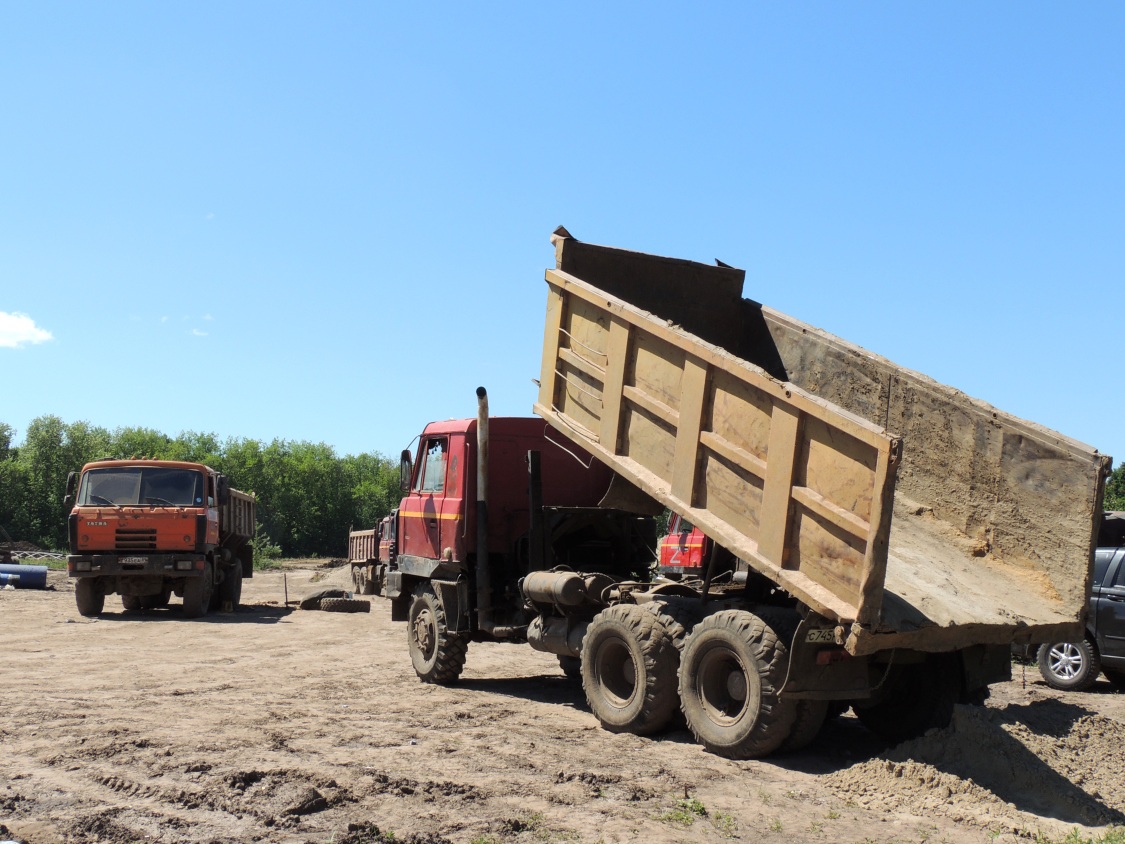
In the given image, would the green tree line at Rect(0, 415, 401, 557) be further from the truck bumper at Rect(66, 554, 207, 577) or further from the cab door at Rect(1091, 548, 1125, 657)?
the cab door at Rect(1091, 548, 1125, 657)

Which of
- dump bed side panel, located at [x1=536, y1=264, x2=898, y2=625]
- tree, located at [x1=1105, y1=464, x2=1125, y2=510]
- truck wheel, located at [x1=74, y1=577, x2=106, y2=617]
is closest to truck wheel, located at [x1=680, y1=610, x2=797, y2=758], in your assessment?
dump bed side panel, located at [x1=536, y1=264, x2=898, y2=625]

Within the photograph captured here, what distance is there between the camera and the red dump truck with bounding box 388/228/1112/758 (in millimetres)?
6426

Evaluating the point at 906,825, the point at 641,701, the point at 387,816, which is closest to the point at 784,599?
the point at 641,701

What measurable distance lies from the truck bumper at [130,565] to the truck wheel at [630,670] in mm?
12160

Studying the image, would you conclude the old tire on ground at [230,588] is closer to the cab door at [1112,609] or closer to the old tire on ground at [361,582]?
the old tire on ground at [361,582]

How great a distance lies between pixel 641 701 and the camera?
305 inches

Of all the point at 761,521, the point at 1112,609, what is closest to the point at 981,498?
the point at 761,521

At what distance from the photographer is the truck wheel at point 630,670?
7.68m

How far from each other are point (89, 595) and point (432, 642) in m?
11.0

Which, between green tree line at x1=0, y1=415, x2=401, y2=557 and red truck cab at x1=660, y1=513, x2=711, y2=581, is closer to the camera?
red truck cab at x1=660, y1=513, x2=711, y2=581

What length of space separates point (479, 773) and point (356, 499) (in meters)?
74.4

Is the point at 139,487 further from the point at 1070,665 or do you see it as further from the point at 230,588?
the point at 1070,665

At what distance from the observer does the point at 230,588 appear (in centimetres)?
2138

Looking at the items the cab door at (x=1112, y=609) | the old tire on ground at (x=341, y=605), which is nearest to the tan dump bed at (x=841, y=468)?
the cab door at (x=1112, y=609)
